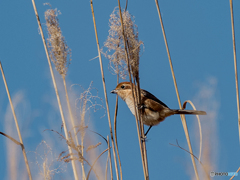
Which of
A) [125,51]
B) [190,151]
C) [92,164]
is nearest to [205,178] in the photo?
[190,151]

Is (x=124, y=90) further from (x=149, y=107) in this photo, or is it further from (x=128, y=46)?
(x=128, y=46)

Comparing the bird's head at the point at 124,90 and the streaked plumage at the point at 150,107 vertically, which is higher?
the bird's head at the point at 124,90

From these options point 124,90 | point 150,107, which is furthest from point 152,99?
point 124,90

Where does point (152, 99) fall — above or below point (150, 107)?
above

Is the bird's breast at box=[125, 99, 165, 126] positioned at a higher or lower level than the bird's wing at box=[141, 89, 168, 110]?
lower

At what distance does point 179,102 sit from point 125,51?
895 mm

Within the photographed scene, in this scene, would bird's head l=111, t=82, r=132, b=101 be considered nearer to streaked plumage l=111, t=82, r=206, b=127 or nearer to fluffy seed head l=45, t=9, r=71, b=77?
streaked plumage l=111, t=82, r=206, b=127

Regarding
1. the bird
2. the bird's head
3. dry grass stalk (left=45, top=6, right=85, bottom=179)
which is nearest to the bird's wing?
the bird

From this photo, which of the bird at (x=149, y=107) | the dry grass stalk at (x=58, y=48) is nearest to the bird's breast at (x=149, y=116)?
the bird at (x=149, y=107)

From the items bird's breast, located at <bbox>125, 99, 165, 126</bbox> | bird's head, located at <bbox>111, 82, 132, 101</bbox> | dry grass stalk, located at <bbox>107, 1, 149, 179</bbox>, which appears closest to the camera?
dry grass stalk, located at <bbox>107, 1, 149, 179</bbox>

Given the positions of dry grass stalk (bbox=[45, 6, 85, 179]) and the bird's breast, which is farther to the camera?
the bird's breast

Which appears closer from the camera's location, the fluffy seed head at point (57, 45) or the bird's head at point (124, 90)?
the fluffy seed head at point (57, 45)

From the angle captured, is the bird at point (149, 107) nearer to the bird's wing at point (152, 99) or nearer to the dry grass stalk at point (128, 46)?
the bird's wing at point (152, 99)

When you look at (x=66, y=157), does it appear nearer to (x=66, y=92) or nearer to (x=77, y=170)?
(x=77, y=170)
